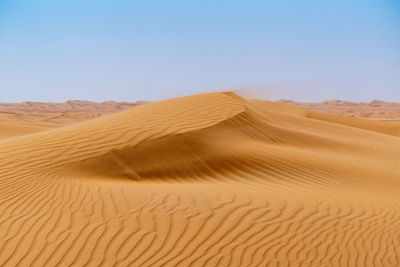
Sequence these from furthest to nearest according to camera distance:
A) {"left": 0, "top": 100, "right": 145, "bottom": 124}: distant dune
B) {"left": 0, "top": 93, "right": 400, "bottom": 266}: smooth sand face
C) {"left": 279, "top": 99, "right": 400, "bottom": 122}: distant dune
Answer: {"left": 279, "top": 99, "right": 400, "bottom": 122}: distant dune, {"left": 0, "top": 100, "right": 145, "bottom": 124}: distant dune, {"left": 0, "top": 93, "right": 400, "bottom": 266}: smooth sand face

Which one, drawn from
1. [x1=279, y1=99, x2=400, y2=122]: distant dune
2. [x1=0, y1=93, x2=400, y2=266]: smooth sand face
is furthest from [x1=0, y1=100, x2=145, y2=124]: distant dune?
[x1=279, y1=99, x2=400, y2=122]: distant dune

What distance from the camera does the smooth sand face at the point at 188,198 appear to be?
398cm

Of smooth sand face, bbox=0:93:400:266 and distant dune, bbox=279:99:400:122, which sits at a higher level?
smooth sand face, bbox=0:93:400:266

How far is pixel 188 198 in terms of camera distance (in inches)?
205

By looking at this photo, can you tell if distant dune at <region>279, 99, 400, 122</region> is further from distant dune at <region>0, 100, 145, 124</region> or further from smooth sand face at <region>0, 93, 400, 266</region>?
smooth sand face at <region>0, 93, 400, 266</region>

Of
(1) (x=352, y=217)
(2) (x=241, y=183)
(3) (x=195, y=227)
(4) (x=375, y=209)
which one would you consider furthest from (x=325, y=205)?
(3) (x=195, y=227)

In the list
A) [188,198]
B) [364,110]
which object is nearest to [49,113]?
[188,198]

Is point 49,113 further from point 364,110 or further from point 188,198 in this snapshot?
point 364,110

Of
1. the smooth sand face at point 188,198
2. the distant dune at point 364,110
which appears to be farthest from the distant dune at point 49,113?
the distant dune at point 364,110

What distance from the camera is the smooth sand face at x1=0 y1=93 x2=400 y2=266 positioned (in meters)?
3.98

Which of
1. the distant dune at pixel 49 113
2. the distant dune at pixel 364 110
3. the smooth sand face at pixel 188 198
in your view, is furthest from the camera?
the distant dune at pixel 364 110

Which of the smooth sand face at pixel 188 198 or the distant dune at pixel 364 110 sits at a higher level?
the smooth sand face at pixel 188 198

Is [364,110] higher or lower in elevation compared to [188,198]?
lower

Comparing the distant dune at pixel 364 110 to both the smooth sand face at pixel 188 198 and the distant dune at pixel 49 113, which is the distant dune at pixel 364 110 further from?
the smooth sand face at pixel 188 198
